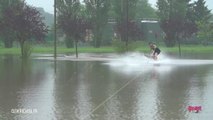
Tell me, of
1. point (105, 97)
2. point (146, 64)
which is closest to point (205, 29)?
point (146, 64)

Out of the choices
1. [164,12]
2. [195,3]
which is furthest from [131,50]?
[195,3]

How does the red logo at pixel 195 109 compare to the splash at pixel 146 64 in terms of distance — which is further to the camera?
the splash at pixel 146 64

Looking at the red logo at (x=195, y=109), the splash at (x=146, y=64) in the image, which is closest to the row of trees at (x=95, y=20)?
the splash at (x=146, y=64)

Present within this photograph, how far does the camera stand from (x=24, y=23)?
33938 mm

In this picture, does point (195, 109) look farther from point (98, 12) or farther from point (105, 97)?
point (98, 12)

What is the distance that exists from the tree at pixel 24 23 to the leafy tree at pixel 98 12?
30198 mm

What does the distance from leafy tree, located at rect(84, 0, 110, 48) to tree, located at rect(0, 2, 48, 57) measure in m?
30.2

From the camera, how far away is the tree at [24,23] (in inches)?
1336

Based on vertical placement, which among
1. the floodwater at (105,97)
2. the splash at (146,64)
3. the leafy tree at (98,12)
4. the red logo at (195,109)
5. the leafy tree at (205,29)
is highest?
the leafy tree at (98,12)

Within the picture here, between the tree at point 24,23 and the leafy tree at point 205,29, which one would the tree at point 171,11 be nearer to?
the leafy tree at point 205,29

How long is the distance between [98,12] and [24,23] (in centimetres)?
3161

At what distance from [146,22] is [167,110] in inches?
3301

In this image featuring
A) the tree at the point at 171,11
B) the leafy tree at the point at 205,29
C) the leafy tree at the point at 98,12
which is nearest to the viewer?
the tree at the point at 171,11

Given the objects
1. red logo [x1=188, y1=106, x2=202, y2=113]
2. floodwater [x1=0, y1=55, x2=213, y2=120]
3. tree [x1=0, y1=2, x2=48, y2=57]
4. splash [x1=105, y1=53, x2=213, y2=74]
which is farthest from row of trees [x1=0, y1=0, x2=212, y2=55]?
red logo [x1=188, y1=106, x2=202, y2=113]
